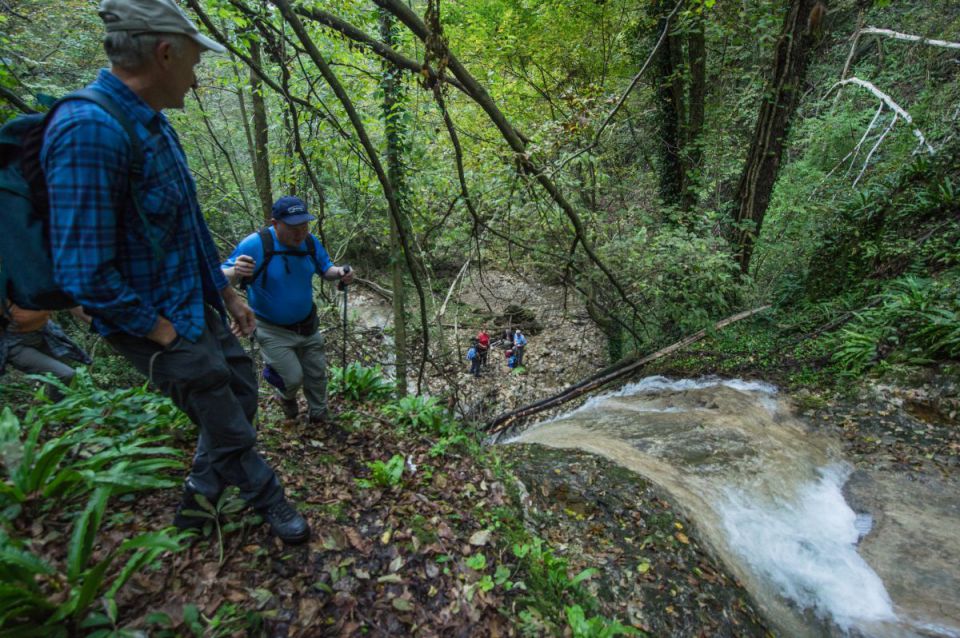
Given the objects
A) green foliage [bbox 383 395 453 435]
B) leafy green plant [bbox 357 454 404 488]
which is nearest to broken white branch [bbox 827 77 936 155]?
green foliage [bbox 383 395 453 435]

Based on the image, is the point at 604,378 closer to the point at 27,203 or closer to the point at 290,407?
the point at 290,407

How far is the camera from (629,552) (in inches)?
135

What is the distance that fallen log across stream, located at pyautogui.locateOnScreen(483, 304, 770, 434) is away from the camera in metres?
8.91

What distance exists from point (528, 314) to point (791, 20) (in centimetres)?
863

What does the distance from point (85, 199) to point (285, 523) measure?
185cm

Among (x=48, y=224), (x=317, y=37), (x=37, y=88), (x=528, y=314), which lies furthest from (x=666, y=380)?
(x=37, y=88)

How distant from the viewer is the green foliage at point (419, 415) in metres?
4.44

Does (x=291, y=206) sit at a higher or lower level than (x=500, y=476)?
higher

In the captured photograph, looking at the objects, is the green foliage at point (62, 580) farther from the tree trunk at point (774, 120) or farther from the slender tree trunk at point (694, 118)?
the slender tree trunk at point (694, 118)

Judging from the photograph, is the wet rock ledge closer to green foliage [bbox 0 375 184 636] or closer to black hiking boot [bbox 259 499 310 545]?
black hiking boot [bbox 259 499 310 545]

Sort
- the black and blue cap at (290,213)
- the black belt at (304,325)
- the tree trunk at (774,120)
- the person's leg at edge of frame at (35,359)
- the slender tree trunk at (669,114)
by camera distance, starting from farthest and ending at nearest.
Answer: the slender tree trunk at (669,114) < the tree trunk at (774,120) < the person's leg at edge of frame at (35,359) < the black belt at (304,325) < the black and blue cap at (290,213)

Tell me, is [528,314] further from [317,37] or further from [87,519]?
[87,519]

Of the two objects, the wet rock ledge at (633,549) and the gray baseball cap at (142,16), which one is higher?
the gray baseball cap at (142,16)

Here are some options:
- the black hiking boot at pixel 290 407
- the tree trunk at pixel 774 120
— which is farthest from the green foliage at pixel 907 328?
the black hiking boot at pixel 290 407
